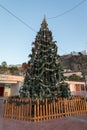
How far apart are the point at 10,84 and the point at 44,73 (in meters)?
18.0

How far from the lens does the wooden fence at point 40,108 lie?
26.5ft

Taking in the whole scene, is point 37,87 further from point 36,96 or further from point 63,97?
point 63,97

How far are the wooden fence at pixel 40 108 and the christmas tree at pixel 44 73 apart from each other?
0.67 meters

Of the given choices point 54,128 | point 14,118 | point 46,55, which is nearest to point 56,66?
point 46,55

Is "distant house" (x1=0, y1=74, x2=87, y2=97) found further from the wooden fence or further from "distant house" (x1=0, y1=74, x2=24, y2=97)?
the wooden fence

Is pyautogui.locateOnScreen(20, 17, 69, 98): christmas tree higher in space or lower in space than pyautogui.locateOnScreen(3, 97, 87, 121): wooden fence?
higher

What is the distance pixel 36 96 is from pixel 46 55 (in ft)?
8.53

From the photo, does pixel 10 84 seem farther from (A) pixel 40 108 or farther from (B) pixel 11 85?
(A) pixel 40 108

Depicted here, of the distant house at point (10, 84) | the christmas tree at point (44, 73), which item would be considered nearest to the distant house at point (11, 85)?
the distant house at point (10, 84)

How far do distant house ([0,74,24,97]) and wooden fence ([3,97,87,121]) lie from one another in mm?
13772

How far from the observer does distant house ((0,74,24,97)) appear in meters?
22.9

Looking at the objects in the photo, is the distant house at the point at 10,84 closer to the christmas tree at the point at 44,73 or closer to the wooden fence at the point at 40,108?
the christmas tree at the point at 44,73

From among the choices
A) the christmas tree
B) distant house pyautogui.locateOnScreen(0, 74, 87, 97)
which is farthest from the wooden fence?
distant house pyautogui.locateOnScreen(0, 74, 87, 97)

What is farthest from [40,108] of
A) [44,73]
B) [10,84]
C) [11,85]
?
[11,85]
